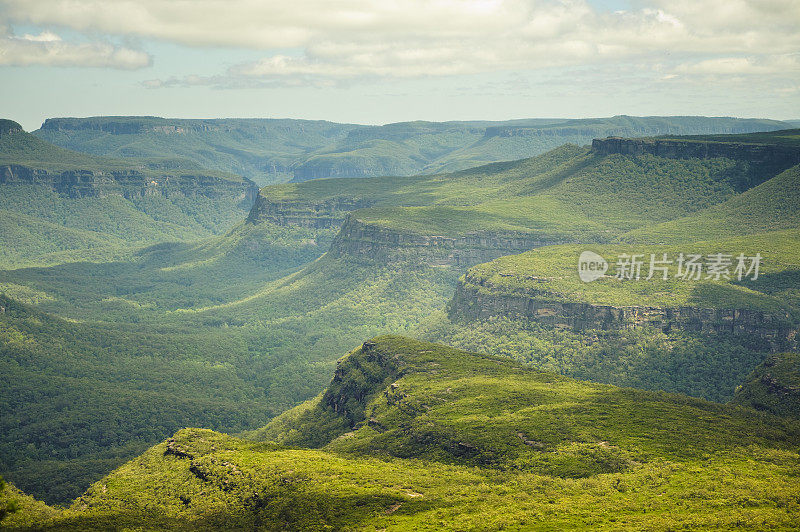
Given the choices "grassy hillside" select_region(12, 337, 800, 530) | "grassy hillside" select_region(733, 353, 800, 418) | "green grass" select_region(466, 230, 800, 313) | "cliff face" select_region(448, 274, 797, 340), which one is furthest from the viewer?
"green grass" select_region(466, 230, 800, 313)

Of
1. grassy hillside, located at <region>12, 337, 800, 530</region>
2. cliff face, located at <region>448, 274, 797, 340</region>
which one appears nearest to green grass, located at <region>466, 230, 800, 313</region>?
cliff face, located at <region>448, 274, 797, 340</region>

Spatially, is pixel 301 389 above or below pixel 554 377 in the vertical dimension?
below

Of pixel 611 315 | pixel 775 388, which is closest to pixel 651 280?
pixel 611 315

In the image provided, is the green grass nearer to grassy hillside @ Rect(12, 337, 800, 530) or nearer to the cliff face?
the cliff face

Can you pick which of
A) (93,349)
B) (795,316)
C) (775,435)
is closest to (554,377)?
(775,435)

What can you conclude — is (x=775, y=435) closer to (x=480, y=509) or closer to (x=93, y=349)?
(x=480, y=509)
